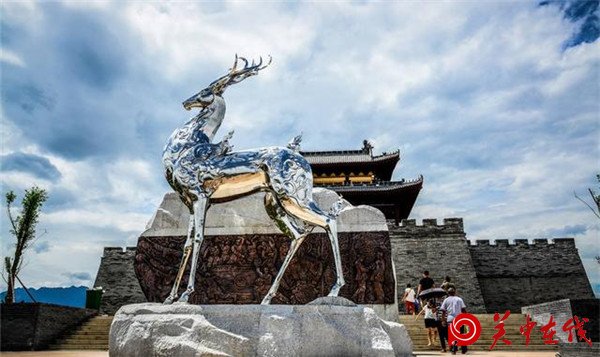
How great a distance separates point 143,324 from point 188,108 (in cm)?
226

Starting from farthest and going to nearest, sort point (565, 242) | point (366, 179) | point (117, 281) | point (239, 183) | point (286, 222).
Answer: point (366, 179)
point (565, 242)
point (117, 281)
point (286, 222)
point (239, 183)

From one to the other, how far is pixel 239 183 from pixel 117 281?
2378 cm

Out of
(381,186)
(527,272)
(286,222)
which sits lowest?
(286,222)

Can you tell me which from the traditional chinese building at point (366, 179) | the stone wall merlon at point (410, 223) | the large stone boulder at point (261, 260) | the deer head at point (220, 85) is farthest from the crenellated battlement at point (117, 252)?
the deer head at point (220, 85)

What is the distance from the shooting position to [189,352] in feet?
11.5

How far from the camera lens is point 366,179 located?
108ft

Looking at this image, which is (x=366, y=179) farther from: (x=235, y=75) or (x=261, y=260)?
(x=235, y=75)

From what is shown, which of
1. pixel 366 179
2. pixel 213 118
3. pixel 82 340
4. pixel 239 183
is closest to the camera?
pixel 239 183

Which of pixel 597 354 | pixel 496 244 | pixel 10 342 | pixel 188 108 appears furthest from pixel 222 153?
pixel 496 244

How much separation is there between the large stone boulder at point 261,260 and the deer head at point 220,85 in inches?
115

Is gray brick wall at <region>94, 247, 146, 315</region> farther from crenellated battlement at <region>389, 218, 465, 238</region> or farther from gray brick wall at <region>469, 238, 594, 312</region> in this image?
gray brick wall at <region>469, 238, 594, 312</region>

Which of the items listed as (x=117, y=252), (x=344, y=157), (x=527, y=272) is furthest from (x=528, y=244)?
(x=117, y=252)

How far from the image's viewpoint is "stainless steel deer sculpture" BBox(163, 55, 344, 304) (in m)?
4.26

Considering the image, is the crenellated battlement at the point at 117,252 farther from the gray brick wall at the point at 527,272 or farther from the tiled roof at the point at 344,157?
the gray brick wall at the point at 527,272
